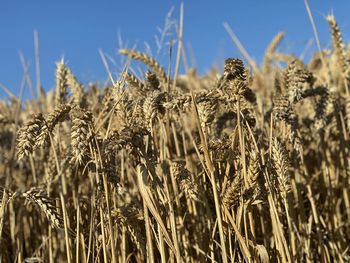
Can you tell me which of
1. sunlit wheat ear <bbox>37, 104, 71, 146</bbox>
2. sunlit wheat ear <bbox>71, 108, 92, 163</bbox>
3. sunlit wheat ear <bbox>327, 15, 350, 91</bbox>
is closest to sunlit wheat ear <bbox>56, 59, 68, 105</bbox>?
sunlit wheat ear <bbox>37, 104, 71, 146</bbox>

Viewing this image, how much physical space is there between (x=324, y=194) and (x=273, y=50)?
123cm

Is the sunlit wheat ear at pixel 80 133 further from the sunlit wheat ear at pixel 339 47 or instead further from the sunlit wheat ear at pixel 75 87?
the sunlit wheat ear at pixel 339 47

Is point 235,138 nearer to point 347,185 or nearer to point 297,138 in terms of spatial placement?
point 297,138

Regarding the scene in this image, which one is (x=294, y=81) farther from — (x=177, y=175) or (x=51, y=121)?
(x=51, y=121)

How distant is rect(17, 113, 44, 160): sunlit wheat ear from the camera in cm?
95

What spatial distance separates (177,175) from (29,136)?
1.14ft

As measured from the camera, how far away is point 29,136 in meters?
0.97

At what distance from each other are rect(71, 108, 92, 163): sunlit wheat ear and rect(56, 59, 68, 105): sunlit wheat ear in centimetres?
81

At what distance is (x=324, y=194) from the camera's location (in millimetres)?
1920

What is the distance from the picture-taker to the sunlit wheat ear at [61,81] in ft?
5.70

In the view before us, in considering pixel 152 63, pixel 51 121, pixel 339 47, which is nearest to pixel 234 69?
pixel 51 121

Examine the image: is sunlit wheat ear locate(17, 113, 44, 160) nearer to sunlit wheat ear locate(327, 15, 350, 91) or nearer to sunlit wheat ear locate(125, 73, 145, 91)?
sunlit wheat ear locate(125, 73, 145, 91)

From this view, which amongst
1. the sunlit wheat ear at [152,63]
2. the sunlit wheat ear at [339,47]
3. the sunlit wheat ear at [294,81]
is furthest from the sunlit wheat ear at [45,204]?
the sunlit wheat ear at [339,47]

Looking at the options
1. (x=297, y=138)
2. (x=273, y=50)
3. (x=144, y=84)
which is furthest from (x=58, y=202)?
(x=273, y=50)
